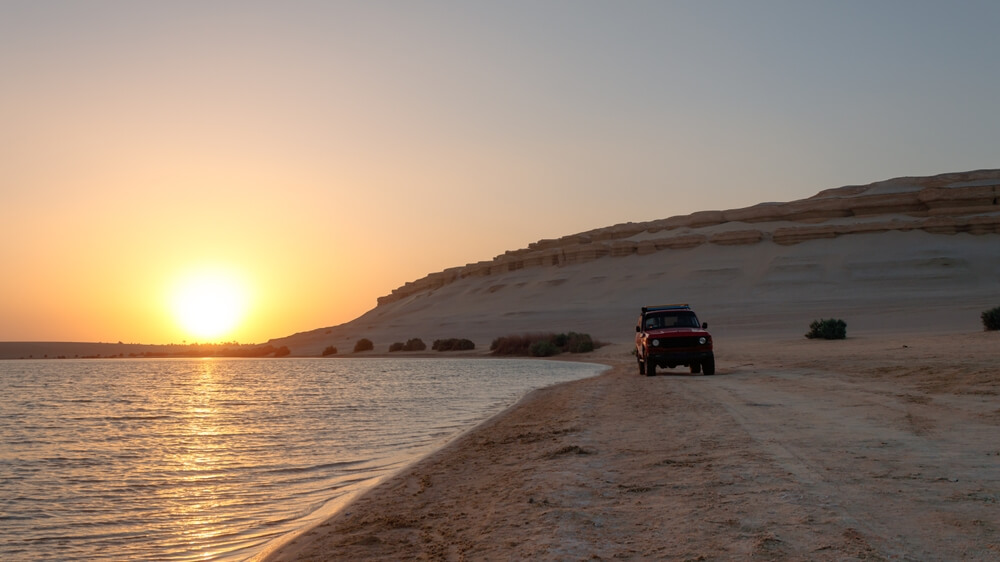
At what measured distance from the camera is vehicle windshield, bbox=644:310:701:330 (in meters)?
26.4

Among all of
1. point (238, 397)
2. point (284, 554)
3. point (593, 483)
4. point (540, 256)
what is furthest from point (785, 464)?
point (540, 256)

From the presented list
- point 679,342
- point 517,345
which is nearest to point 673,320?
point 679,342

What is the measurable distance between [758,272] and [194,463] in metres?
91.0

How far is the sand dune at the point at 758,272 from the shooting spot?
7544 centimetres

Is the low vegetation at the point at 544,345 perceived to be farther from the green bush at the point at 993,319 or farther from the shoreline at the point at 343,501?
the shoreline at the point at 343,501

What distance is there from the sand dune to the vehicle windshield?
34.3 meters

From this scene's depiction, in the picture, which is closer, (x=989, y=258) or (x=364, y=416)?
(x=364, y=416)

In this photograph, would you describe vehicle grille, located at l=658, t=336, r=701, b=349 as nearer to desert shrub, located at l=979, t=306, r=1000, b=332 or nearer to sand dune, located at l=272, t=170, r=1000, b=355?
desert shrub, located at l=979, t=306, r=1000, b=332

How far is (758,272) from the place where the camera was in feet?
317

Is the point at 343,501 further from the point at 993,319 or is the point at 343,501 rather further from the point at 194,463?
the point at 993,319

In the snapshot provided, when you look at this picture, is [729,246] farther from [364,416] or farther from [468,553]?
[468,553]

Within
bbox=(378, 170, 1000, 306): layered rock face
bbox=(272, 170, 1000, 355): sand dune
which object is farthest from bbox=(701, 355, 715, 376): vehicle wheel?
bbox=(378, 170, 1000, 306): layered rock face

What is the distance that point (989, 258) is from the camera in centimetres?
8888

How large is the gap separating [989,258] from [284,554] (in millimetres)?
98449
